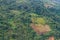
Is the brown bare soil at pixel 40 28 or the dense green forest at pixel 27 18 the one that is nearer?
the dense green forest at pixel 27 18

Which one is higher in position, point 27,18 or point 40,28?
point 27,18

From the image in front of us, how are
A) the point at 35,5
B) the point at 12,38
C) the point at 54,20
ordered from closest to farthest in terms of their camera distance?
the point at 12,38 < the point at 54,20 < the point at 35,5

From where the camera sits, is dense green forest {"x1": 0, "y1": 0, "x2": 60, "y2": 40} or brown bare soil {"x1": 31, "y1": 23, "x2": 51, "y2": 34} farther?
brown bare soil {"x1": 31, "y1": 23, "x2": 51, "y2": 34}

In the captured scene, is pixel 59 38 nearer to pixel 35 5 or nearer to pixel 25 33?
pixel 25 33

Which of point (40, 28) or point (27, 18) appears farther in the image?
point (27, 18)

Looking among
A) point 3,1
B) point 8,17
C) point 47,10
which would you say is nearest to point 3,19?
point 8,17

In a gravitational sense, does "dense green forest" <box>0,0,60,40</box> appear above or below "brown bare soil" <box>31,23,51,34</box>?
above

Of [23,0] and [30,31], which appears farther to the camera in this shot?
[23,0]

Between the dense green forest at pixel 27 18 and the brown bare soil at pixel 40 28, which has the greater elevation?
the dense green forest at pixel 27 18
